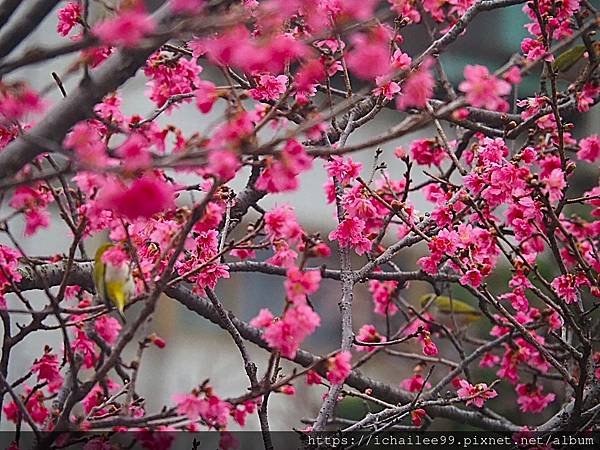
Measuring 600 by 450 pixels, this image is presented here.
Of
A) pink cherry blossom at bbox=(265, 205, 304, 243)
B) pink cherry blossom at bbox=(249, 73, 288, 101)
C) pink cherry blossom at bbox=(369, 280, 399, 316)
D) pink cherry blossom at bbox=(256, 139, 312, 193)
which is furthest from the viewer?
pink cherry blossom at bbox=(369, 280, 399, 316)

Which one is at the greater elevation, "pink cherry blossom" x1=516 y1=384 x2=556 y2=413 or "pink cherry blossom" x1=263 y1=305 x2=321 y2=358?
"pink cherry blossom" x1=516 y1=384 x2=556 y2=413

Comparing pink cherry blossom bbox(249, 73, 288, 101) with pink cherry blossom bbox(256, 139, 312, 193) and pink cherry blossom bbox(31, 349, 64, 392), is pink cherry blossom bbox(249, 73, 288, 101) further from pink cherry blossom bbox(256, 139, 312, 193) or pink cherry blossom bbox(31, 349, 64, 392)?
pink cherry blossom bbox(31, 349, 64, 392)

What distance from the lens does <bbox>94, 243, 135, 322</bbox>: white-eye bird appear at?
0.77m

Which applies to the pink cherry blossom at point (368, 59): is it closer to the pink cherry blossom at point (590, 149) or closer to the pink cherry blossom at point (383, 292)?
the pink cherry blossom at point (590, 149)

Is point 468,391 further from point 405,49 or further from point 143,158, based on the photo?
point 405,49

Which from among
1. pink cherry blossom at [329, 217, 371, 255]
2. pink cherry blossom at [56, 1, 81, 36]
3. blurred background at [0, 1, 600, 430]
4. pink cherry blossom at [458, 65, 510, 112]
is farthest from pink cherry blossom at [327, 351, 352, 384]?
blurred background at [0, 1, 600, 430]

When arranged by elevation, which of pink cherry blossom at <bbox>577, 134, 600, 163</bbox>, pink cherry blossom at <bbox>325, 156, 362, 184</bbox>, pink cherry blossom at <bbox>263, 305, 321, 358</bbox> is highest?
pink cherry blossom at <bbox>577, 134, 600, 163</bbox>

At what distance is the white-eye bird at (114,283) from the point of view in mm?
770

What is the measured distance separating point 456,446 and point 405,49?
4.28ft

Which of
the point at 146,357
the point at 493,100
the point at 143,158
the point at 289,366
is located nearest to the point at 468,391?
the point at 493,100

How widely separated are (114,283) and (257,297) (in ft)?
5.73

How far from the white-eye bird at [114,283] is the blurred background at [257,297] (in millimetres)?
1416

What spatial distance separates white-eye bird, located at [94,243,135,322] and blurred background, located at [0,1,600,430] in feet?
4.64

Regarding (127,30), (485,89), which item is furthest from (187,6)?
(485,89)
